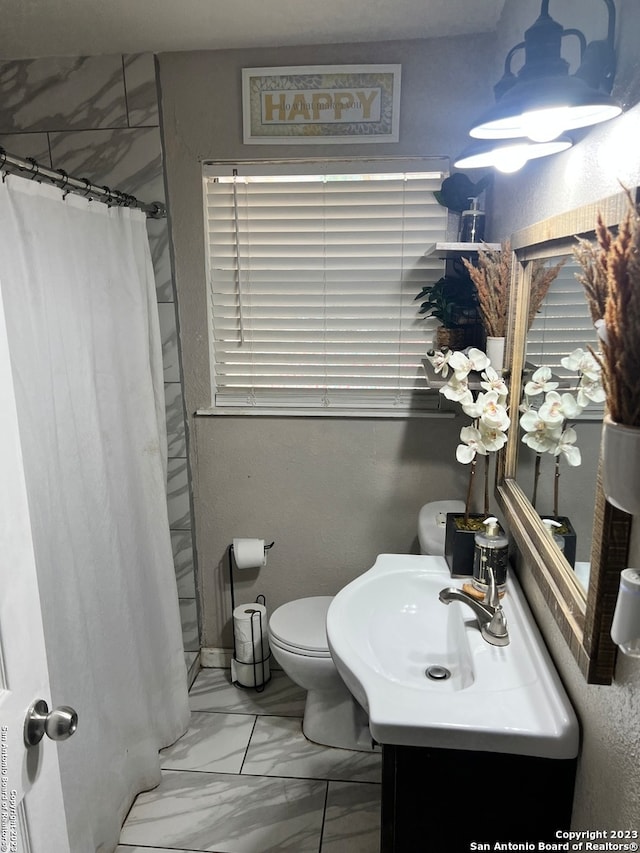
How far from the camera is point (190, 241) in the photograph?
2324 millimetres

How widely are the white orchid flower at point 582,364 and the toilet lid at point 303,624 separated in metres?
1.25

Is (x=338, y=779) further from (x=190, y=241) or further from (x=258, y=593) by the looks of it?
(x=190, y=241)

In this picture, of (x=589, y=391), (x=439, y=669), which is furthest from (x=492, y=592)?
(x=589, y=391)

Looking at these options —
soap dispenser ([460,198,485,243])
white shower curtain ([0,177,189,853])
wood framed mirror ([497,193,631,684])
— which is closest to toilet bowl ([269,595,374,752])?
white shower curtain ([0,177,189,853])

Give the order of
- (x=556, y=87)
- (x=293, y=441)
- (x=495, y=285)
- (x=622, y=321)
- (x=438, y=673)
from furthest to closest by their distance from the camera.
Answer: (x=293, y=441) → (x=495, y=285) → (x=438, y=673) → (x=556, y=87) → (x=622, y=321)

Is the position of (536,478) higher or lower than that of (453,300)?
lower

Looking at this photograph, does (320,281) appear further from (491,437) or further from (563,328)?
(563,328)

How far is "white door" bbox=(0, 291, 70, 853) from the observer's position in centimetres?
88

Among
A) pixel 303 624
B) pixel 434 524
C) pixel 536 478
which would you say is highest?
pixel 536 478

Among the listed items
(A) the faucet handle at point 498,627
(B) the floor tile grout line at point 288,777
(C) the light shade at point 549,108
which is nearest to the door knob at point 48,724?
(A) the faucet handle at point 498,627

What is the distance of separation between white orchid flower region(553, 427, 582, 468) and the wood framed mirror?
0.05 m

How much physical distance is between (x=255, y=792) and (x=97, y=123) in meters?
2.49

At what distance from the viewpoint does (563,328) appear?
4.09ft

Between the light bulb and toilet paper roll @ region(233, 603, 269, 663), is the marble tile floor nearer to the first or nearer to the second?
toilet paper roll @ region(233, 603, 269, 663)
